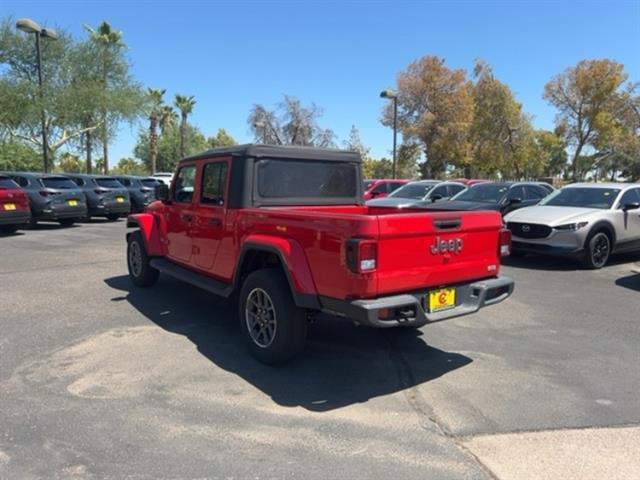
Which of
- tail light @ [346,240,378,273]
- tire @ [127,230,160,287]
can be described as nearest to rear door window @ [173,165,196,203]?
tire @ [127,230,160,287]

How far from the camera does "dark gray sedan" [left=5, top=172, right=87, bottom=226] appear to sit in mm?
14742

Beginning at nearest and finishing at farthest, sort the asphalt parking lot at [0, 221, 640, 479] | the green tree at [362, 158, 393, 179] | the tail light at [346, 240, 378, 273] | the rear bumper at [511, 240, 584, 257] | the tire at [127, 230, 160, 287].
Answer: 1. the asphalt parking lot at [0, 221, 640, 479]
2. the tail light at [346, 240, 378, 273]
3. the tire at [127, 230, 160, 287]
4. the rear bumper at [511, 240, 584, 257]
5. the green tree at [362, 158, 393, 179]

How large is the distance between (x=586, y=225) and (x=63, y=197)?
1355 centimetres

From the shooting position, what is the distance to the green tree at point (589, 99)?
35750 mm

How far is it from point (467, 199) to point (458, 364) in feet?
27.3

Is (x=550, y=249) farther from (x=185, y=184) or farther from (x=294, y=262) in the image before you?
(x=294, y=262)

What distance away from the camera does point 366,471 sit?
3.07m

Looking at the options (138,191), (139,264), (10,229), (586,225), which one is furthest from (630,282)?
(138,191)

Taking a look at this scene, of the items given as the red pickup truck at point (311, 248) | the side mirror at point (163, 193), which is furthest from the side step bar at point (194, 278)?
the side mirror at point (163, 193)

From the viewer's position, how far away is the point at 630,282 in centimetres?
858

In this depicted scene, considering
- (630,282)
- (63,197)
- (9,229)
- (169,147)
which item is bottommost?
(630,282)

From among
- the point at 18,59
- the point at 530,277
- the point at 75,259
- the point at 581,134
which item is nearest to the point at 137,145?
the point at 18,59

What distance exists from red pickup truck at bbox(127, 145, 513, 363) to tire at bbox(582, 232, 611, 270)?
524 centimetres

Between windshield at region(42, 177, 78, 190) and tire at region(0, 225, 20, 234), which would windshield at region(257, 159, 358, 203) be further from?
windshield at region(42, 177, 78, 190)
